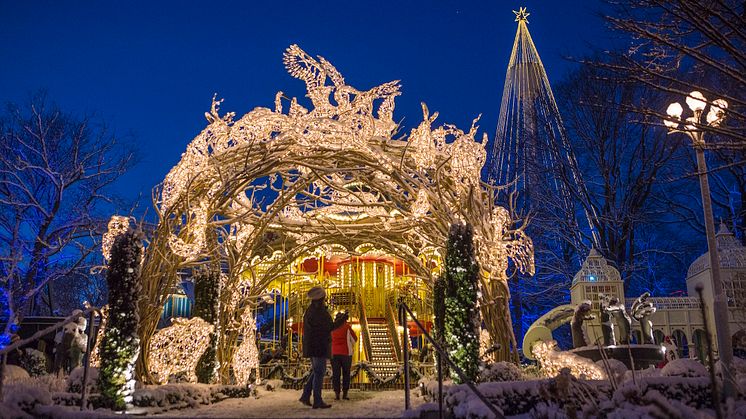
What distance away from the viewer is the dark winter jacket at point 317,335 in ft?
30.0

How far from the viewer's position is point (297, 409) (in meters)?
9.02

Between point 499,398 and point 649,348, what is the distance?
4487 mm

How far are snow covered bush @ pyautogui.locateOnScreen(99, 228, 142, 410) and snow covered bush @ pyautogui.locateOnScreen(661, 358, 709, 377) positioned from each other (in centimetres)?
781

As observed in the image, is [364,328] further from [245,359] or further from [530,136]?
[530,136]

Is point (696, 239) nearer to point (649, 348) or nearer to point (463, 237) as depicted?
point (649, 348)

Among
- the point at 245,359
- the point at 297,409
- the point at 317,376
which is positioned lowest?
the point at 297,409

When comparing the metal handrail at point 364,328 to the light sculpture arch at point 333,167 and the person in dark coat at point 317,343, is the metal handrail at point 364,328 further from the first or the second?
the person in dark coat at point 317,343

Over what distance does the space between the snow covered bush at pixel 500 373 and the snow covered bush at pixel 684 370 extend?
2126 millimetres

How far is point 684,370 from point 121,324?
830 cm

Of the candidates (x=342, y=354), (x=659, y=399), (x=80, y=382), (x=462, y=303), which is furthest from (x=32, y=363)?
(x=659, y=399)

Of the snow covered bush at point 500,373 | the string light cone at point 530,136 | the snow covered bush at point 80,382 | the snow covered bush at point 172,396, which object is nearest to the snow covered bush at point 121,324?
the snow covered bush at point 172,396

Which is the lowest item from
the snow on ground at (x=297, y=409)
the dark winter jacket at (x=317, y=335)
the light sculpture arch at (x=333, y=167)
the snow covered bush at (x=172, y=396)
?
the snow on ground at (x=297, y=409)

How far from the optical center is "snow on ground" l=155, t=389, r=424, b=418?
818 cm

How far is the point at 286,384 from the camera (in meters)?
15.0
